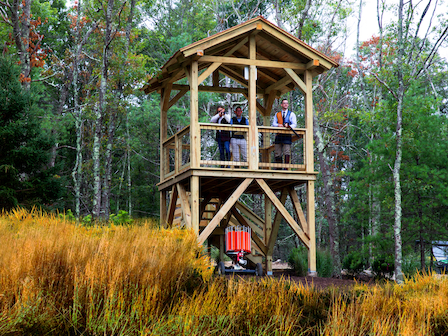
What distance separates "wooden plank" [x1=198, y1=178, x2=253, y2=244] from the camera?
10.5 metres

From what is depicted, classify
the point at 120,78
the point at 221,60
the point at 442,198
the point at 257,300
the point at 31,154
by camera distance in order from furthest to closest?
the point at 120,78 < the point at 442,198 < the point at 31,154 < the point at 221,60 < the point at 257,300

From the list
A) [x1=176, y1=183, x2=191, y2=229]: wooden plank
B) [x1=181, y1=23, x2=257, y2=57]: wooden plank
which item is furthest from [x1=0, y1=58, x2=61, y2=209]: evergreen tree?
[x1=181, y1=23, x2=257, y2=57]: wooden plank

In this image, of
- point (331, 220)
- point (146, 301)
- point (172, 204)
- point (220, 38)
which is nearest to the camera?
point (146, 301)

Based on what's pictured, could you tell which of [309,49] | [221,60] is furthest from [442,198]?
[221,60]

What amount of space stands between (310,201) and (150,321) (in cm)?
740

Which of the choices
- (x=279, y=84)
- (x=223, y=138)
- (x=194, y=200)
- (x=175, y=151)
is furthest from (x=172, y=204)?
(x=279, y=84)

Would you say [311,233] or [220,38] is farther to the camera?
[311,233]

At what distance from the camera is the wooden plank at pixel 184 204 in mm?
10914

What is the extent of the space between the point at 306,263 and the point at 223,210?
5.16m

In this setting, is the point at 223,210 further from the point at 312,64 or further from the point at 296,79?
the point at 312,64

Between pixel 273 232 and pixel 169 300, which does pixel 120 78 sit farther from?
pixel 169 300

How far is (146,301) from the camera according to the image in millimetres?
4699

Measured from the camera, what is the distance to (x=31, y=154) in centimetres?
1227

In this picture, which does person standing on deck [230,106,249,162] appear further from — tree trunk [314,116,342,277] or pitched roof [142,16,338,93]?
tree trunk [314,116,342,277]
